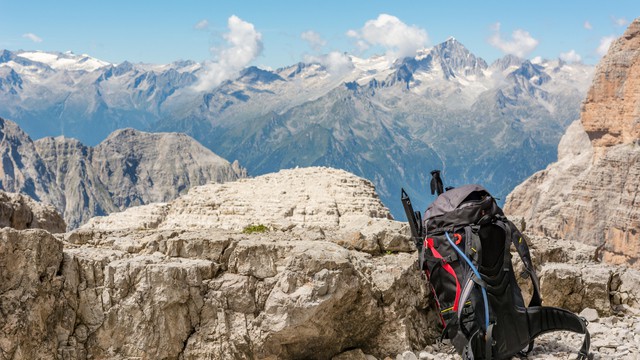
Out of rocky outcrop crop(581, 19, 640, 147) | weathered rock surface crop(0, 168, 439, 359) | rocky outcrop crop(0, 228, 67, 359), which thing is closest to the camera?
rocky outcrop crop(0, 228, 67, 359)

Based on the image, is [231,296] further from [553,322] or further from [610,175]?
[610,175]

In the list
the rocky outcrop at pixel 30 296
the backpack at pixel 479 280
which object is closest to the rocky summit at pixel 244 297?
the rocky outcrop at pixel 30 296

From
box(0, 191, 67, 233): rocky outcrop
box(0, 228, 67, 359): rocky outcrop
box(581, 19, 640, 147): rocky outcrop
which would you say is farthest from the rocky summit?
box(581, 19, 640, 147): rocky outcrop

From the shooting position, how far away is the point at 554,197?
343ft

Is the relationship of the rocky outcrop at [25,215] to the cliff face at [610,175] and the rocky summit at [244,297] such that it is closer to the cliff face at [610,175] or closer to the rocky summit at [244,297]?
the rocky summit at [244,297]

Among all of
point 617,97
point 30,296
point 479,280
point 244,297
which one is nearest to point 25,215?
point 30,296

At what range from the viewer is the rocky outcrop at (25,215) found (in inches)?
990

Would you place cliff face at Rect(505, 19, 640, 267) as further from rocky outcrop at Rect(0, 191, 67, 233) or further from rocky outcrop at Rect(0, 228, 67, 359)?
rocky outcrop at Rect(0, 228, 67, 359)

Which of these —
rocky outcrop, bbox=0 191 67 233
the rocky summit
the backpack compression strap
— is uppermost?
rocky outcrop, bbox=0 191 67 233

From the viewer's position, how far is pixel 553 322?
11.1 m

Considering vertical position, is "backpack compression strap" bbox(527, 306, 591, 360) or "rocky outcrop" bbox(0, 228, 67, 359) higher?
"rocky outcrop" bbox(0, 228, 67, 359)

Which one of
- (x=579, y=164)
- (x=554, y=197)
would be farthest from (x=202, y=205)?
(x=579, y=164)

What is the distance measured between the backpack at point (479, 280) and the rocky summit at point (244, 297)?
0.78m

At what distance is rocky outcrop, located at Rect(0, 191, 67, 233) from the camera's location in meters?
25.2
